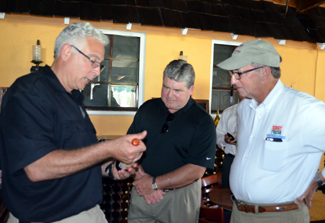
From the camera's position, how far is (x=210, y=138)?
8.35ft

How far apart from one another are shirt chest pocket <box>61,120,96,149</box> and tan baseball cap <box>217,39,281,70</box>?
114cm

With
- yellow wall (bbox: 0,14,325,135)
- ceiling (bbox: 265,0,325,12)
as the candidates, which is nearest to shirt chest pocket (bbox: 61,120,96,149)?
yellow wall (bbox: 0,14,325,135)

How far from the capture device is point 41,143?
1479mm

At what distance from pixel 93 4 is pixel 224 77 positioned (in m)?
2.97

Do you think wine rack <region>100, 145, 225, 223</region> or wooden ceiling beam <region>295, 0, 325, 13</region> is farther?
wooden ceiling beam <region>295, 0, 325, 13</region>

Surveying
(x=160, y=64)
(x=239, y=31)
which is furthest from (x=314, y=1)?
(x=160, y=64)

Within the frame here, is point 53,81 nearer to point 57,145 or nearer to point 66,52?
point 66,52

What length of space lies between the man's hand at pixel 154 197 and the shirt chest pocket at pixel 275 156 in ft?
3.03

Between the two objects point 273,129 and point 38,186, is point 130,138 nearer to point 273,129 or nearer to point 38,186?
point 38,186

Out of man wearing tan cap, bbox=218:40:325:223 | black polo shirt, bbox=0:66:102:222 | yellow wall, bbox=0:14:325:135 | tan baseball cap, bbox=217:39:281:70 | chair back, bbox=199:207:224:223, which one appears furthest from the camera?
yellow wall, bbox=0:14:325:135

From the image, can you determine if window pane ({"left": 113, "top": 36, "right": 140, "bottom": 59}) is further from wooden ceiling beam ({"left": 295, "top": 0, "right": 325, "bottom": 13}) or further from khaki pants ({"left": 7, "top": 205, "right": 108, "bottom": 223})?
khaki pants ({"left": 7, "top": 205, "right": 108, "bottom": 223})

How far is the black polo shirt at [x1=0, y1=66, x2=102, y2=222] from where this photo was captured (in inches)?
58.2

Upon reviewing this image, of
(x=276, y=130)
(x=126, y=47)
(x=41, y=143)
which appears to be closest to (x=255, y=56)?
(x=276, y=130)

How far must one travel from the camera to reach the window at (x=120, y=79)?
5.33 meters
